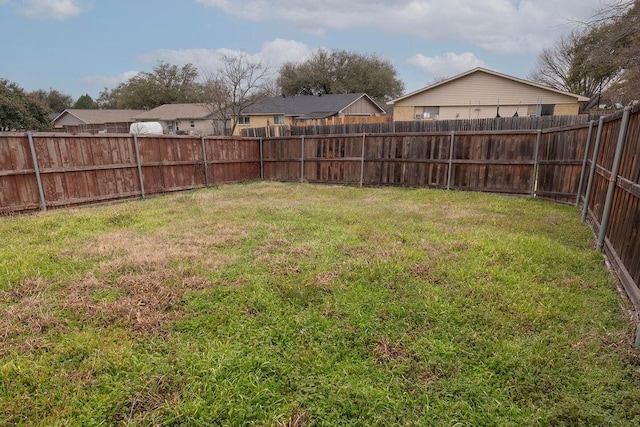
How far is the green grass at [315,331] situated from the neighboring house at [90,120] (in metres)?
36.4

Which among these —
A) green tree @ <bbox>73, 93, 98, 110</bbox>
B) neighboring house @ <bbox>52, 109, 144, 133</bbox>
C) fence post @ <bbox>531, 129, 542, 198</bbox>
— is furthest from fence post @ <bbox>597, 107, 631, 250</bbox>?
green tree @ <bbox>73, 93, 98, 110</bbox>

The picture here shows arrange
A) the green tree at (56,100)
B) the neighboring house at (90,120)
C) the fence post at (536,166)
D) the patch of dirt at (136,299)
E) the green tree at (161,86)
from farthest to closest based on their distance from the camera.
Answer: the green tree at (56,100) → the green tree at (161,86) → the neighboring house at (90,120) → the fence post at (536,166) → the patch of dirt at (136,299)

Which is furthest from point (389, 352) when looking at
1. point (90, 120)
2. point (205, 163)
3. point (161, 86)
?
point (161, 86)

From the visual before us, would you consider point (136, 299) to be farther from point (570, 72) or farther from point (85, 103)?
point (85, 103)

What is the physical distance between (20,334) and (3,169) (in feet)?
17.8

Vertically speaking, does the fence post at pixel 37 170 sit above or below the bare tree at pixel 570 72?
below

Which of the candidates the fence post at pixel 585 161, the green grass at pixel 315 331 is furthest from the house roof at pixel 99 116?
the fence post at pixel 585 161

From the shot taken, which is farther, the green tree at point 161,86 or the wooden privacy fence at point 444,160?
the green tree at point 161,86

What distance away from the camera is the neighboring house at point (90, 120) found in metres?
35.4

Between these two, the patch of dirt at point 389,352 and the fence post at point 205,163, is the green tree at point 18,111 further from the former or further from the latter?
the patch of dirt at point 389,352

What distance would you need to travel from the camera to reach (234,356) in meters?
2.19

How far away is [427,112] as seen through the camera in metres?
18.5

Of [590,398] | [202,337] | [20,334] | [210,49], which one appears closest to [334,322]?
[202,337]

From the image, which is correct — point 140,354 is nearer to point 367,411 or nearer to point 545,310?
point 367,411
